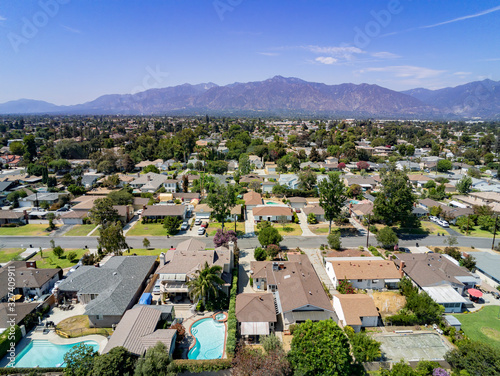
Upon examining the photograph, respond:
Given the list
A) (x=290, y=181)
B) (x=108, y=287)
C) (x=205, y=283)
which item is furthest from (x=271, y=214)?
(x=108, y=287)

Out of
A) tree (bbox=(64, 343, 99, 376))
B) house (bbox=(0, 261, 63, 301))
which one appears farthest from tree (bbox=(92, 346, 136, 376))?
house (bbox=(0, 261, 63, 301))

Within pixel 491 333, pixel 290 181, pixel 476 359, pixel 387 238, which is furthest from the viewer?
pixel 290 181

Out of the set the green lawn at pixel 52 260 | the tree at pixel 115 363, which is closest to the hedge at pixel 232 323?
the tree at pixel 115 363

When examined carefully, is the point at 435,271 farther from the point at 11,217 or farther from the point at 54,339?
the point at 11,217

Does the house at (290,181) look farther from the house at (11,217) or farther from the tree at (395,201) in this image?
the house at (11,217)

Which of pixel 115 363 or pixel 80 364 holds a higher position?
pixel 115 363

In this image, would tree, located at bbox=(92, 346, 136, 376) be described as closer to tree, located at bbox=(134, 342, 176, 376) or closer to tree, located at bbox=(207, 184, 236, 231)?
tree, located at bbox=(134, 342, 176, 376)
